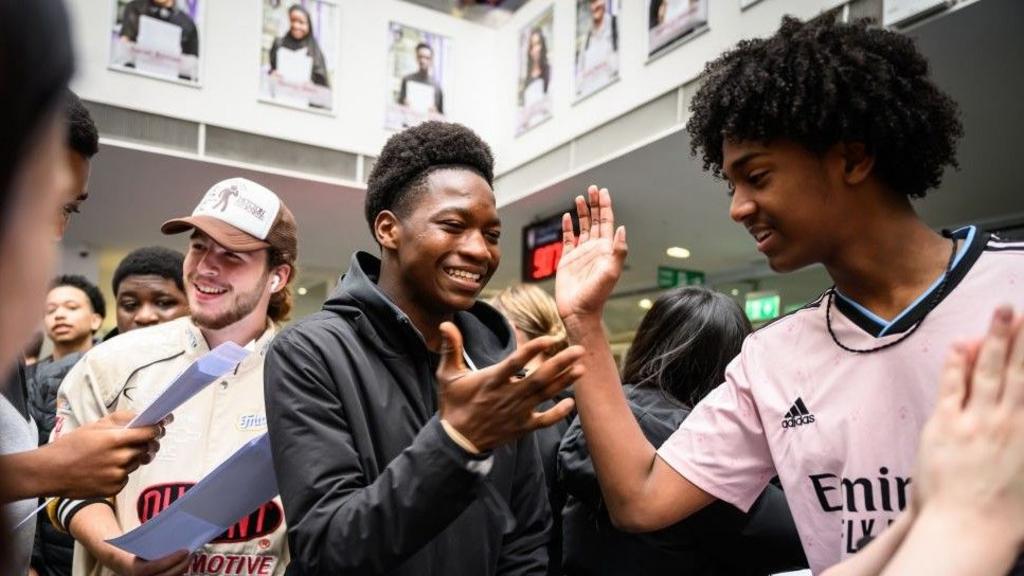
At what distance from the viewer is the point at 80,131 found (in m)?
1.96

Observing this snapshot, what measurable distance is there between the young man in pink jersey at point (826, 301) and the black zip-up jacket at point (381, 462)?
0.29 metres

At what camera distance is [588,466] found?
2199 mm

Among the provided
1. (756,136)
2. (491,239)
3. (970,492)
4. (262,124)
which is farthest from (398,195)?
(262,124)

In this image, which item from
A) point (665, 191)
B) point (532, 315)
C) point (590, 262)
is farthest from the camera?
point (665, 191)

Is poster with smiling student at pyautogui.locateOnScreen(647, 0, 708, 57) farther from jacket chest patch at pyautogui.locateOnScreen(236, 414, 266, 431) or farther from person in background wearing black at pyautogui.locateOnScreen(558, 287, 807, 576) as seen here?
jacket chest patch at pyautogui.locateOnScreen(236, 414, 266, 431)

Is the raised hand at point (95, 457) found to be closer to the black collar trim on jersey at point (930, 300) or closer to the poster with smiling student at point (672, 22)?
the black collar trim on jersey at point (930, 300)

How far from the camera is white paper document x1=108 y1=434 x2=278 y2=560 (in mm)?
1644

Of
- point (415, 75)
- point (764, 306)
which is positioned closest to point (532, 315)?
point (764, 306)

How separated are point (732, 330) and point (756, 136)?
0.94 meters

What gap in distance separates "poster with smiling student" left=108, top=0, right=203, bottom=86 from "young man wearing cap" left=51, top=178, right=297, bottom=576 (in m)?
7.86

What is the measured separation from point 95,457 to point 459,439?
870mm

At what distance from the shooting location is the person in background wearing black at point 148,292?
11.9ft

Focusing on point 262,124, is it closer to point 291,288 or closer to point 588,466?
point 291,288

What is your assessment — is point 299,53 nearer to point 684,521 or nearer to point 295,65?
point 295,65
